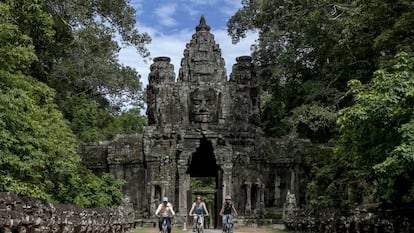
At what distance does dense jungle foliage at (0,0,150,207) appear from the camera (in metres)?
16.8

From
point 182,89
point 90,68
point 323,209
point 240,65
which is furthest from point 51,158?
point 90,68

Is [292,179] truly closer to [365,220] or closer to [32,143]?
[365,220]

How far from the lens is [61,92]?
32250 mm

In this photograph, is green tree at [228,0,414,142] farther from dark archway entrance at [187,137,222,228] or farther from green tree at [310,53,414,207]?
green tree at [310,53,414,207]

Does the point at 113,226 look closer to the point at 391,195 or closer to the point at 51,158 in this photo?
the point at 51,158

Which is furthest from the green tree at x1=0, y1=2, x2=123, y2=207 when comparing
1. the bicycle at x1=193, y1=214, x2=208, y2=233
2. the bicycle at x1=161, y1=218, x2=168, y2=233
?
the bicycle at x1=193, y1=214, x2=208, y2=233

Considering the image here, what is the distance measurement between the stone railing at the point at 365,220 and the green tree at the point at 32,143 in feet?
25.7

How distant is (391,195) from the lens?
519 inches

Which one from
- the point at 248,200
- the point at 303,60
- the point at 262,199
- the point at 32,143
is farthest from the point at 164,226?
the point at 303,60

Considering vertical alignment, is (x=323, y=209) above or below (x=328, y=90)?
below

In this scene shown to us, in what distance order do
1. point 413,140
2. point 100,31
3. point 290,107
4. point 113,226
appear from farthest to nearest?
point 290,107 < point 100,31 < point 113,226 < point 413,140

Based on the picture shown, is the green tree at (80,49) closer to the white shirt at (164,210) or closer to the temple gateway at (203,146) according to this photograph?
the temple gateway at (203,146)

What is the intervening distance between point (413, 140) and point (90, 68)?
24685mm

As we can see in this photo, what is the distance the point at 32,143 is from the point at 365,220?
9.06 m
